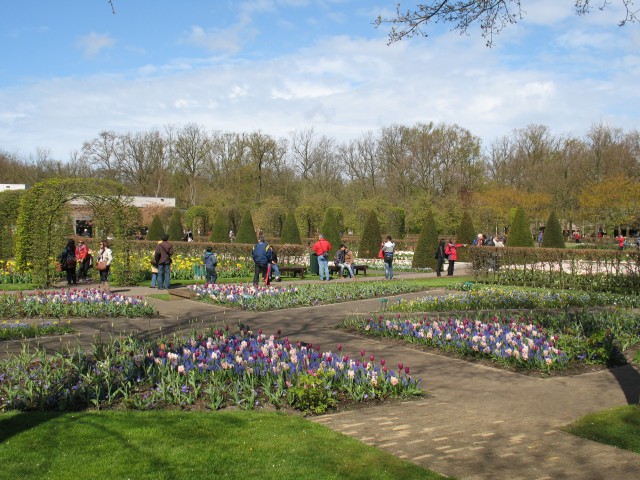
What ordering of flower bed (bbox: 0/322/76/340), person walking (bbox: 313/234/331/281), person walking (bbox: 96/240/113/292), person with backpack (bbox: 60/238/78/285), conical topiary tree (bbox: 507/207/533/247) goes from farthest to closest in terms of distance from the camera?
1. conical topiary tree (bbox: 507/207/533/247)
2. person walking (bbox: 313/234/331/281)
3. person with backpack (bbox: 60/238/78/285)
4. person walking (bbox: 96/240/113/292)
5. flower bed (bbox: 0/322/76/340)

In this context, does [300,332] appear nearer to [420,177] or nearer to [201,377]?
[201,377]

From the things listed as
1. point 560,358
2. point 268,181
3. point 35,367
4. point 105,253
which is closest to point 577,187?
point 268,181

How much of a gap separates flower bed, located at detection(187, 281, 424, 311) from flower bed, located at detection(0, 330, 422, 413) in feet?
19.8

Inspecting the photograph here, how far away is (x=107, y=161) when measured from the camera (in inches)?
2672

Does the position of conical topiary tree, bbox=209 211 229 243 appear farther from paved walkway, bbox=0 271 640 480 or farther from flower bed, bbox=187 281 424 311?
paved walkway, bbox=0 271 640 480

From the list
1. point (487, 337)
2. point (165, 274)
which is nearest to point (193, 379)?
point (487, 337)

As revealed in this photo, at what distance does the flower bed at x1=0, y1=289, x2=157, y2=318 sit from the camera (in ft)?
38.1

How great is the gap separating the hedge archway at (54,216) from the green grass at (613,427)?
14851 millimetres

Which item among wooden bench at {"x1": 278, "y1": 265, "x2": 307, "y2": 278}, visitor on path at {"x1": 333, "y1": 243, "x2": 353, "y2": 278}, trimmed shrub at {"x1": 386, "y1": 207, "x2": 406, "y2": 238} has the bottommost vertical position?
wooden bench at {"x1": 278, "y1": 265, "x2": 307, "y2": 278}

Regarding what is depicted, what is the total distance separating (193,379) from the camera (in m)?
6.20

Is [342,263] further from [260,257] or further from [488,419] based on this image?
[488,419]

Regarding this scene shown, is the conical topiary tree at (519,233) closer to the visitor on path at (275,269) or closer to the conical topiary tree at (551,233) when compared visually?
the conical topiary tree at (551,233)

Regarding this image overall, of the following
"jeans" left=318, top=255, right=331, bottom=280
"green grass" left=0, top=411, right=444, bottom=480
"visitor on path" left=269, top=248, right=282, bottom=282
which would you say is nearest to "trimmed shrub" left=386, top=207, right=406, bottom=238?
"jeans" left=318, top=255, right=331, bottom=280

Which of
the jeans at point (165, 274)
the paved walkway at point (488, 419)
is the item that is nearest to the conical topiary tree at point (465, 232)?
the jeans at point (165, 274)
